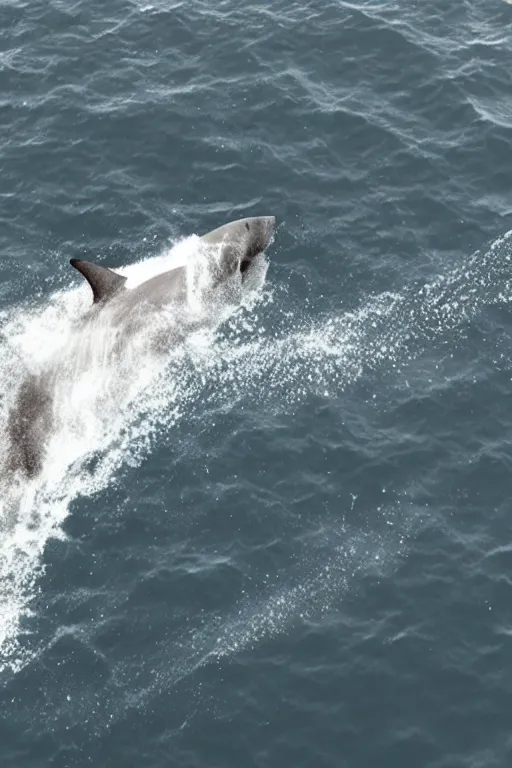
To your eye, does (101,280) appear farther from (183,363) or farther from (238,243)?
(238,243)

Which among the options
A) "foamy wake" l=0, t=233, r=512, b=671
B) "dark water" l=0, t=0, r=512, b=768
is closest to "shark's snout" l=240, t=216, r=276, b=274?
"dark water" l=0, t=0, r=512, b=768

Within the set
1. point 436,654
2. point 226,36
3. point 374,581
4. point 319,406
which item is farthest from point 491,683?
point 226,36

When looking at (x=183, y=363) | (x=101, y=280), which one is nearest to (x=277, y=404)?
(x=183, y=363)

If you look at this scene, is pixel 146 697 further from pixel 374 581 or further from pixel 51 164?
pixel 51 164

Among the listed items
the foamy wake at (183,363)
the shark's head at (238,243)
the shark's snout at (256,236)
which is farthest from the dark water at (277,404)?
the shark's head at (238,243)

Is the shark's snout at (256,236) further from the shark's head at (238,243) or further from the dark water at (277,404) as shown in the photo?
the dark water at (277,404)

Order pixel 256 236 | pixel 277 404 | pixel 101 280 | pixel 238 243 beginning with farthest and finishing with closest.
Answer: pixel 256 236
pixel 238 243
pixel 101 280
pixel 277 404

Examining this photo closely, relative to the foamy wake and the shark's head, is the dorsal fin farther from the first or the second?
the shark's head

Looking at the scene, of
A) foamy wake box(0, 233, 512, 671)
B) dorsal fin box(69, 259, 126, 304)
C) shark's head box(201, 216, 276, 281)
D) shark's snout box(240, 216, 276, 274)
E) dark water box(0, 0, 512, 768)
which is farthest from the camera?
shark's snout box(240, 216, 276, 274)
